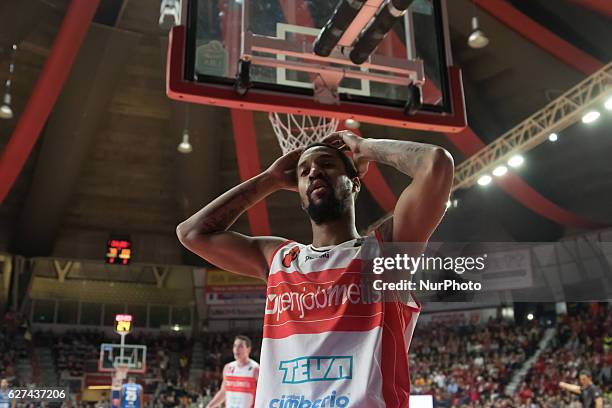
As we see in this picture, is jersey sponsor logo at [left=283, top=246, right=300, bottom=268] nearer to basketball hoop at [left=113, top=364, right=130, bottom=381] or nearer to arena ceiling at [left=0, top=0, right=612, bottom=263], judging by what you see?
arena ceiling at [left=0, top=0, right=612, bottom=263]

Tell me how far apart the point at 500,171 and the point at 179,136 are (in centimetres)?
819

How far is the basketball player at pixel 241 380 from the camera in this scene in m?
7.63

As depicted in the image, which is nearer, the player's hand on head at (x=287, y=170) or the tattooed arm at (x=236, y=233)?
the tattooed arm at (x=236, y=233)

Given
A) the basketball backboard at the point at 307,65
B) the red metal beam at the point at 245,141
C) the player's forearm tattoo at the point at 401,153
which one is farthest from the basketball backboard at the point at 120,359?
the player's forearm tattoo at the point at 401,153

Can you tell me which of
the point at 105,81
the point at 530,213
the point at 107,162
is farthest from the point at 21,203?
the point at 530,213

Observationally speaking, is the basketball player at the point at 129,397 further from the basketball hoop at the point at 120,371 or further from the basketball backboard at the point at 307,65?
the basketball backboard at the point at 307,65

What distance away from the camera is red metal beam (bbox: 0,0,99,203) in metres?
11.2

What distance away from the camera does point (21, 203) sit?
1986 centimetres

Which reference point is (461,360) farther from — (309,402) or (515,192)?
(309,402)

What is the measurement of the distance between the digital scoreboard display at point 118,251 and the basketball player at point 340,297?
18924 mm

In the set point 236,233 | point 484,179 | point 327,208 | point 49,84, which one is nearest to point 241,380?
point 236,233

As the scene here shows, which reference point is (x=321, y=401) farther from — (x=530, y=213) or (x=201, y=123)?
(x=530, y=213)

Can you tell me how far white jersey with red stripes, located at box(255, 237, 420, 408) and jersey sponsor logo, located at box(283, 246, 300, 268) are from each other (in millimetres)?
88

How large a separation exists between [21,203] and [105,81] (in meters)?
7.27
